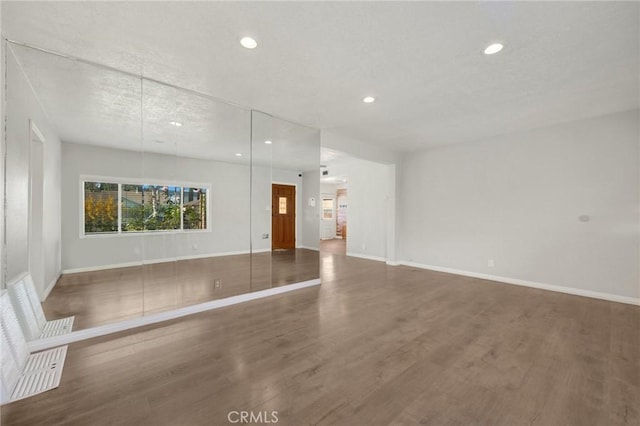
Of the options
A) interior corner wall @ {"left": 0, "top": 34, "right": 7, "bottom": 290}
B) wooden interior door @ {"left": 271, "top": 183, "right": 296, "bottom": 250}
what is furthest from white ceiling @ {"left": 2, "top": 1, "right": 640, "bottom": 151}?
wooden interior door @ {"left": 271, "top": 183, "right": 296, "bottom": 250}

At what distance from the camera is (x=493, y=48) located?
240cm

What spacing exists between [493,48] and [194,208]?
3936 millimetres

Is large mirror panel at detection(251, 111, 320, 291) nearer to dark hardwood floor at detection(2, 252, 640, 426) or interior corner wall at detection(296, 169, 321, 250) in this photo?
interior corner wall at detection(296, 169, 321, 250)

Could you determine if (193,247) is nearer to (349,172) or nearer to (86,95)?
(86,95)

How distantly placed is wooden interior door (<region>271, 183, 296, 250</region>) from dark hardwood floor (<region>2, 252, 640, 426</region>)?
195 centimetres

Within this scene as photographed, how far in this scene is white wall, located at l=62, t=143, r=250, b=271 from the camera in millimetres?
3053

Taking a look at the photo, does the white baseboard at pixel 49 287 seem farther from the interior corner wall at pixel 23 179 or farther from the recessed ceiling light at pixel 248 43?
the recessed ceiling light at pixel 248 43

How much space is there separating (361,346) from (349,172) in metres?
6.11

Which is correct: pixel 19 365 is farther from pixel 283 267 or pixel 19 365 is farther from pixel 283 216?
pixel 283 216

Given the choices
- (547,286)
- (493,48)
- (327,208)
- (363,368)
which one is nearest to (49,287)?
(363,368)

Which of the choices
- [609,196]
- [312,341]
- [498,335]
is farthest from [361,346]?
[609,196]

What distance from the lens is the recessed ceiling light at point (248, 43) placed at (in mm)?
2281

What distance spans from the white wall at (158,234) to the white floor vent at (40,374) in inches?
42.5

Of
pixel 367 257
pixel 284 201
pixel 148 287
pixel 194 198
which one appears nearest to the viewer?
pixel 148 287
